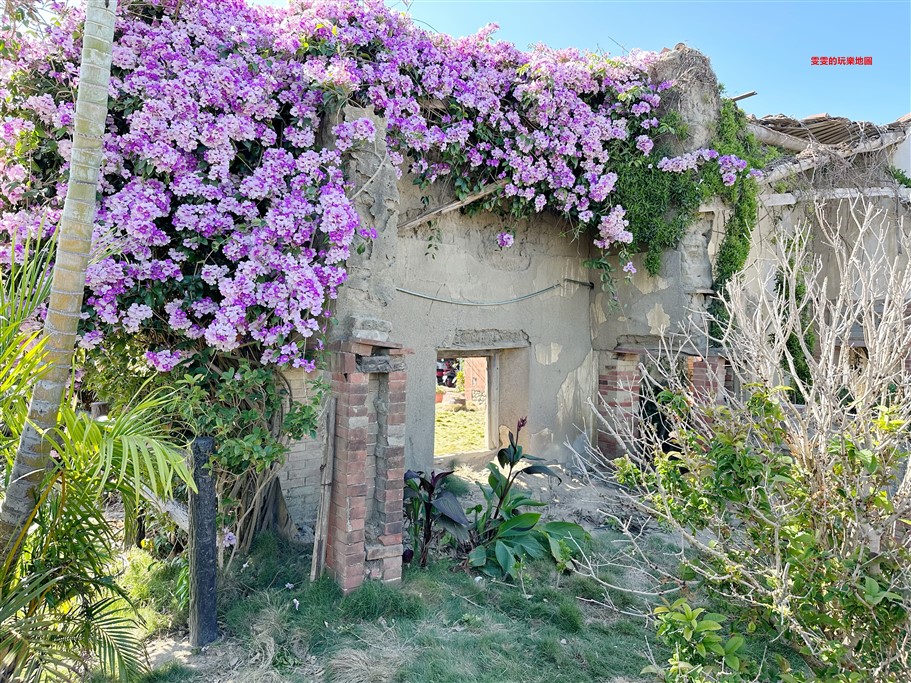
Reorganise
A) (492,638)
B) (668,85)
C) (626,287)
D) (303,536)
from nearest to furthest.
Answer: (492,638), (303,536), (668,85), (626,287)

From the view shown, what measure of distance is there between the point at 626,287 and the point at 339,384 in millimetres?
4083

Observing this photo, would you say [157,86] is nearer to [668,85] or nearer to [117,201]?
[117,201]

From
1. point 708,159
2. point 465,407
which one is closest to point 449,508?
point 708,159

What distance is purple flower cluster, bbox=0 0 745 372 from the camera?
3.67m

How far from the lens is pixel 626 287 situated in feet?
22.5

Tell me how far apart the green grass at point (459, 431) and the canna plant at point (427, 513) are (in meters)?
2.82

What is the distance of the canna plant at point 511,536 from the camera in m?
4.35

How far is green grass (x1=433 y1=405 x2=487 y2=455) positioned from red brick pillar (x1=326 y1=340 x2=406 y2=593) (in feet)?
11.2

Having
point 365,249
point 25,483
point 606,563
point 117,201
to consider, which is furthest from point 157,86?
point 606,563

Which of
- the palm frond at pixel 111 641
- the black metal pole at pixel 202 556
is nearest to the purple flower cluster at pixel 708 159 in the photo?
the black metal pole at pixel 202 556

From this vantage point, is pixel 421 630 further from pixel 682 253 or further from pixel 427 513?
pixel 682 253

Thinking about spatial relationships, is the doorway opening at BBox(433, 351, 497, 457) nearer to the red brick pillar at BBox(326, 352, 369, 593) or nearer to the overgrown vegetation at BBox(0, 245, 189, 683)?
the red brick pillar at BBox(326, 352, 369, 593)

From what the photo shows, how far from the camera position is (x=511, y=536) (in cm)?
460

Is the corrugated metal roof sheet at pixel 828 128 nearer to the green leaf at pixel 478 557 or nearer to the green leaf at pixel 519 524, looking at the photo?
the green leaf at pixel 519 524
